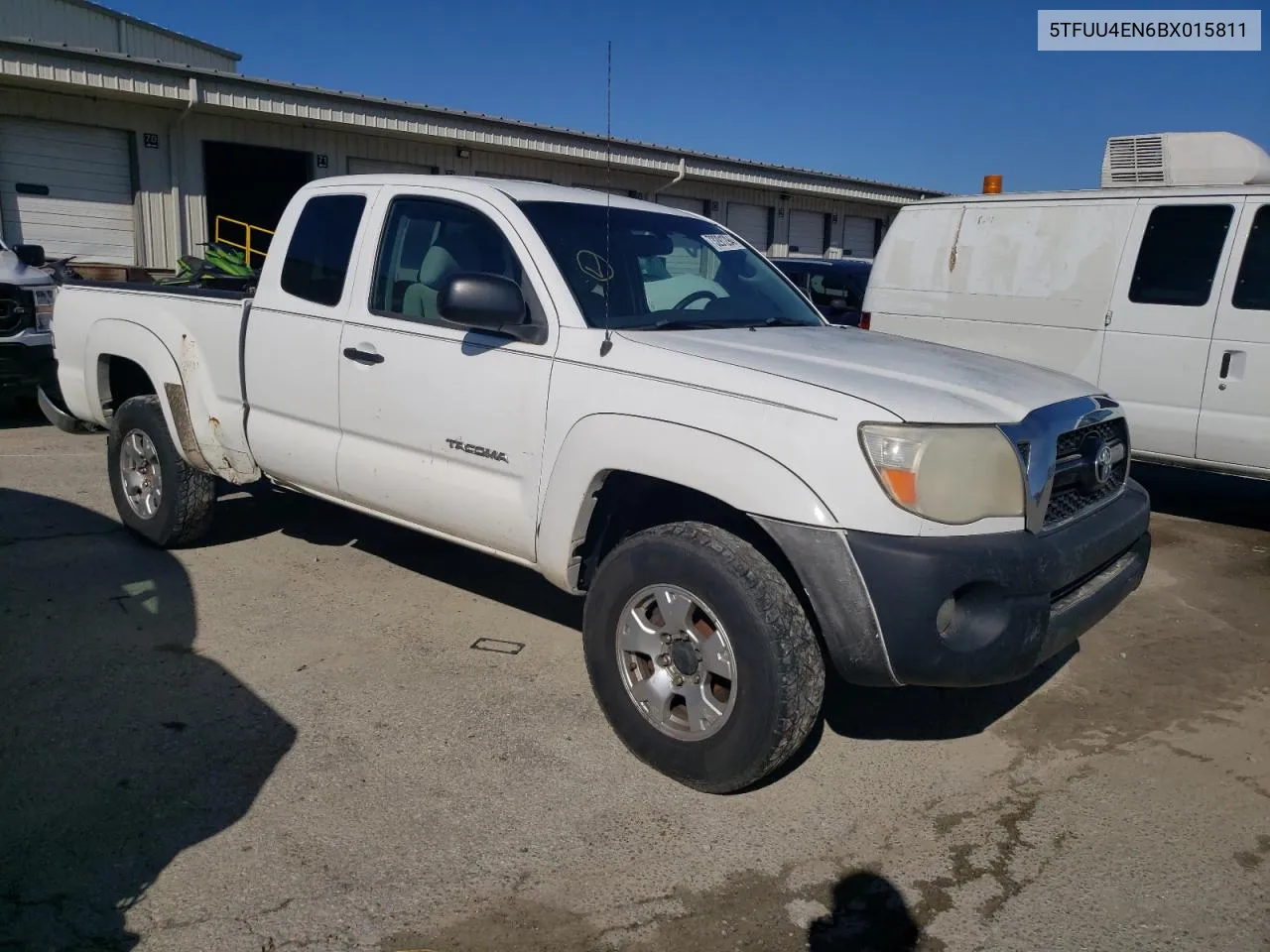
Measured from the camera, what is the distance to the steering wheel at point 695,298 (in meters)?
4.23

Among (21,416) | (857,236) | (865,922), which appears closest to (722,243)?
(865,922)

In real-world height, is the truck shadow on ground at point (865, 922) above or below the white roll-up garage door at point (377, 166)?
below

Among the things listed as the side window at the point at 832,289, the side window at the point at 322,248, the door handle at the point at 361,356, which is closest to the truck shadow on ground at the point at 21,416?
the side window at the point at 322,248

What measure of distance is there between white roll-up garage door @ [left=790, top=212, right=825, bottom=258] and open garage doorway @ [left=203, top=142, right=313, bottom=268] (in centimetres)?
1179

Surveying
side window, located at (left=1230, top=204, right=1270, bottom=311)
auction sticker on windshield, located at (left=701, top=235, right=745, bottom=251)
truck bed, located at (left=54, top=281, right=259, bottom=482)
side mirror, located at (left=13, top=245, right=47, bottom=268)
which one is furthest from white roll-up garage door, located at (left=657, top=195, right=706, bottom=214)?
auction sticker on windshield, located at (left=701, top=235, right=745, bottom=251)

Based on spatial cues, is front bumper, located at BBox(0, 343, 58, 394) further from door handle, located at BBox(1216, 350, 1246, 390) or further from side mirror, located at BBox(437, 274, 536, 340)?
door handle, located at BBox(1216, 350, 1246, 390)

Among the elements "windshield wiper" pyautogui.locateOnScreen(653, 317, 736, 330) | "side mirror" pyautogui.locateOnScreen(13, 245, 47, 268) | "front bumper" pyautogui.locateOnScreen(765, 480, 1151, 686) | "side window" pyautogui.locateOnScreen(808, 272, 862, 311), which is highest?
"side mirror" pyautogui.locateOnScreen(13, 245, 47, 268)

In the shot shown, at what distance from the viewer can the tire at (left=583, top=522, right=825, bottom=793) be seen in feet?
10.2

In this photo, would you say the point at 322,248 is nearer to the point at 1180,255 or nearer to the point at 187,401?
the point at 187,401

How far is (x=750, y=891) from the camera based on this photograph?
9.52ft

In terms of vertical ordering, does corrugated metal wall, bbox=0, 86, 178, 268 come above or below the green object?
above

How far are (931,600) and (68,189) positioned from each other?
14273 millimetres

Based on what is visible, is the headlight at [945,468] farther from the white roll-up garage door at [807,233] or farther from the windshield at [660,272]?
the white roll-up garage door at [807,233]

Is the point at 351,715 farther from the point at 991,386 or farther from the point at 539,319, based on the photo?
the point at 991,386
